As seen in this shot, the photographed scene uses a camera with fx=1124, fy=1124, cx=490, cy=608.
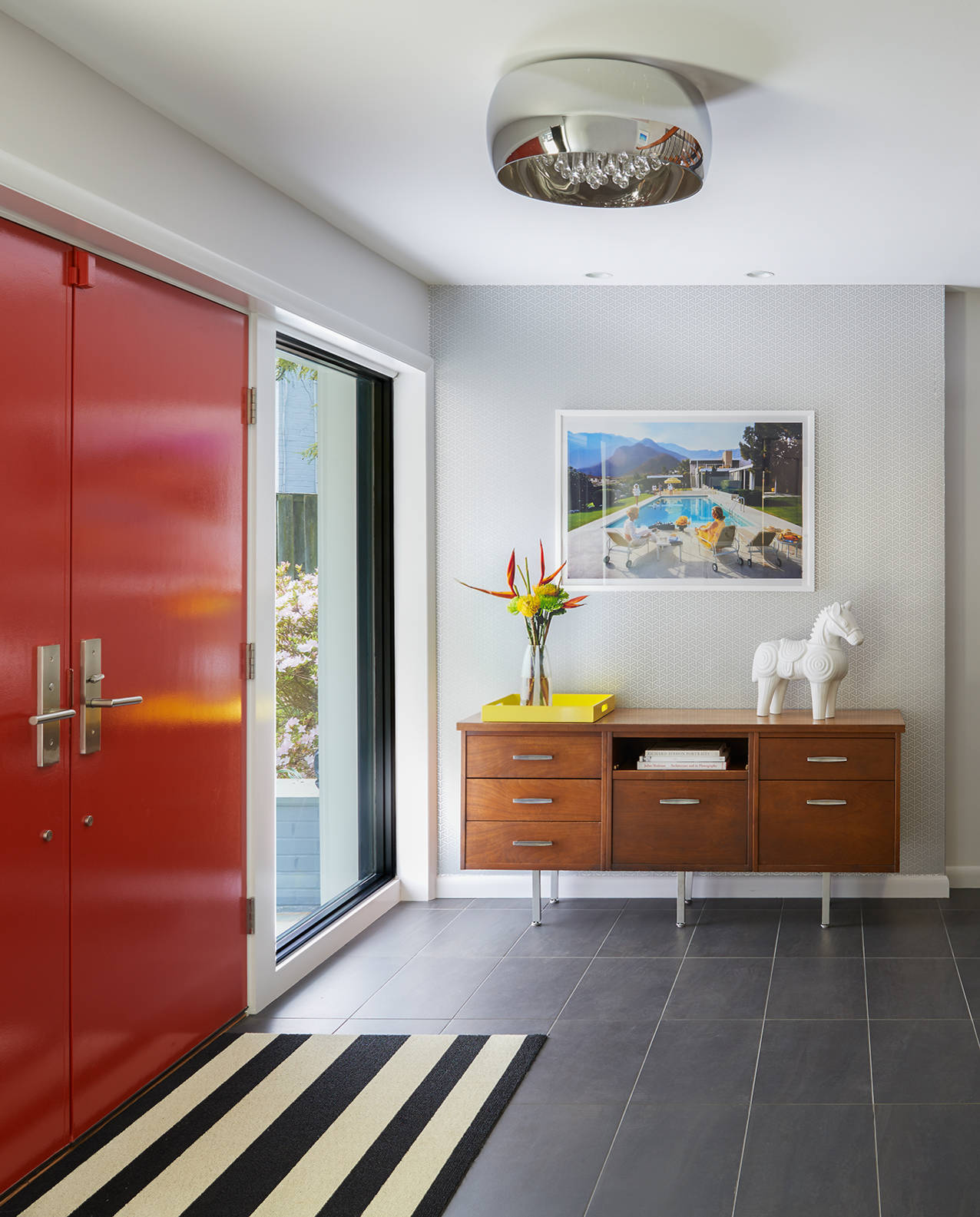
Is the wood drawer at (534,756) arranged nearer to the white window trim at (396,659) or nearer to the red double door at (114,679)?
the white window trim at (396,659)

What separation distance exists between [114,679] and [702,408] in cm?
274

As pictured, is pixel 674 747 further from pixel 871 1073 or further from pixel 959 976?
pixel 871 1073

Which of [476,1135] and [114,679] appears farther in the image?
[114,679]

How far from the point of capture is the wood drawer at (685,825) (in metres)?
4.07

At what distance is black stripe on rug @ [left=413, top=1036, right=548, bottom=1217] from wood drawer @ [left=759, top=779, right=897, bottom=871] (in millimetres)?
1339

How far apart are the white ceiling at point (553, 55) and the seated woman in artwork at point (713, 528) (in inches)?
40.7

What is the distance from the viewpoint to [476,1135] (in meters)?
2.56

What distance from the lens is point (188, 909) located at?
307cm

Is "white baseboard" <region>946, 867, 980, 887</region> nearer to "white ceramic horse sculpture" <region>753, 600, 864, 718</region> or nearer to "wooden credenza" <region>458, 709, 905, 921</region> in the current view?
"wooden credenza" <region>458, 709, 905, 921</region>

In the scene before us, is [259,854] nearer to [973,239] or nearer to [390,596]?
[390,596]

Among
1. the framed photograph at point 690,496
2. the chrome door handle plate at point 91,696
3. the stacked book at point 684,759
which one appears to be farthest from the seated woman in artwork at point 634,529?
the chrome door handle plate at point 91,696

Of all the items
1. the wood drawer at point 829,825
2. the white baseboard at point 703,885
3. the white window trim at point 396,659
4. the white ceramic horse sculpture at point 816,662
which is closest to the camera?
the white window trim at point 396,659

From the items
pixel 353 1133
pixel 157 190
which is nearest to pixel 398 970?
pixel 353 1133

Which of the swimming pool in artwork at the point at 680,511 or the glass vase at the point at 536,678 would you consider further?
the swimming pool in artwork at the point at 680,511
